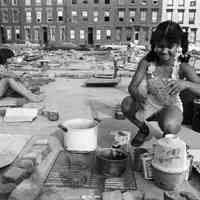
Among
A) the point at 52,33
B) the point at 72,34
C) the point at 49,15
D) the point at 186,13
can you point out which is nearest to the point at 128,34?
the point at 72,34

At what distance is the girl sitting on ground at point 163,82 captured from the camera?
3.06 m

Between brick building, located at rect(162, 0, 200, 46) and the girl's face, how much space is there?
4016 cm

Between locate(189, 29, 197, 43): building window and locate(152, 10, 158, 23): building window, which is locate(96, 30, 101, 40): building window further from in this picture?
locate(189, 29, 197, 43): building window

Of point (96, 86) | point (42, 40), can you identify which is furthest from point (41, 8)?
point (96, 86)

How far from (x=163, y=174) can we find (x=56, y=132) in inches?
72.5

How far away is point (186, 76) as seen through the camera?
3.32 meters

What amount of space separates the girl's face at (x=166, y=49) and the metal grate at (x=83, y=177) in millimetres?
1295

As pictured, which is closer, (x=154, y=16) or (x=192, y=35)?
(x=192, y=35)

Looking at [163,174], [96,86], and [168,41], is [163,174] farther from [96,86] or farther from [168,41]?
[96,86]

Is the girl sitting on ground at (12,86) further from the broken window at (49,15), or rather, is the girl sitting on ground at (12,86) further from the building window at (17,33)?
the building window at (17,33)

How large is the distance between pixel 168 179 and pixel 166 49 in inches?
54.3

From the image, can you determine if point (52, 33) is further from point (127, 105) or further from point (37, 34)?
point (127, 105)

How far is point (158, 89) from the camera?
336cm

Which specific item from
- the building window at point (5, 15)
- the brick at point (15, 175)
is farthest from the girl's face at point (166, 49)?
the building window at point (5, 15)
